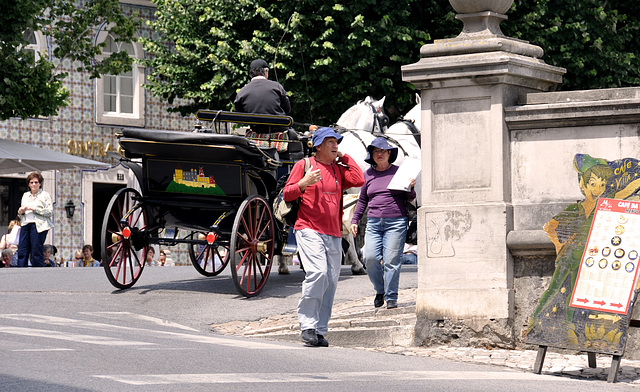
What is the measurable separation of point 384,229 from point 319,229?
173 centimetres

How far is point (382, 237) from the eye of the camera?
38.9 feet

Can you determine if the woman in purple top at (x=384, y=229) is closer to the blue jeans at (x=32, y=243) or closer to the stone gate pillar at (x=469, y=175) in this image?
the stone gate pillar at (x=469, y=175)

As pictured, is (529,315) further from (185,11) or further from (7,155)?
(185,11)

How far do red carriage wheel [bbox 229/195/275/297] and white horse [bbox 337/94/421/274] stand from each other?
1.81m

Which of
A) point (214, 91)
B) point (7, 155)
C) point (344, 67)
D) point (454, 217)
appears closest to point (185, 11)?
point (214, 91)

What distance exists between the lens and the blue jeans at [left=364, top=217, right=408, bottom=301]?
11.7 meters

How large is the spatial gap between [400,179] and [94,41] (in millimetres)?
21226

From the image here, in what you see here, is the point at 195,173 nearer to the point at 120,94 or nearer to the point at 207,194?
the point at 207,194

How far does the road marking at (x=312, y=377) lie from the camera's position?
7203mm

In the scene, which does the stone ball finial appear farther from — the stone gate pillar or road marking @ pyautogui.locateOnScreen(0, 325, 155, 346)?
road marking @ pyautogui.locateOnScreen(0, 325, 155, 346)

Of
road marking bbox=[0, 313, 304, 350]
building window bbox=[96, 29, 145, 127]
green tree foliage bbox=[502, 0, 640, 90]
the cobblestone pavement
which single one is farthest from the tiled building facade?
the cobblestone pavement

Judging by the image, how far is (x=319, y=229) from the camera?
33.4ft

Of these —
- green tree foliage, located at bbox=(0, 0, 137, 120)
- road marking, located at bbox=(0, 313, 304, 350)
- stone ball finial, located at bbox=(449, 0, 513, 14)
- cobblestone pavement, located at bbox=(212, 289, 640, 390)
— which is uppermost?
green tree foliage, located at bbox=(0, 0, 137, 120)

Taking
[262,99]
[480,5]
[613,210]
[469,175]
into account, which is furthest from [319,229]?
[262,99]
